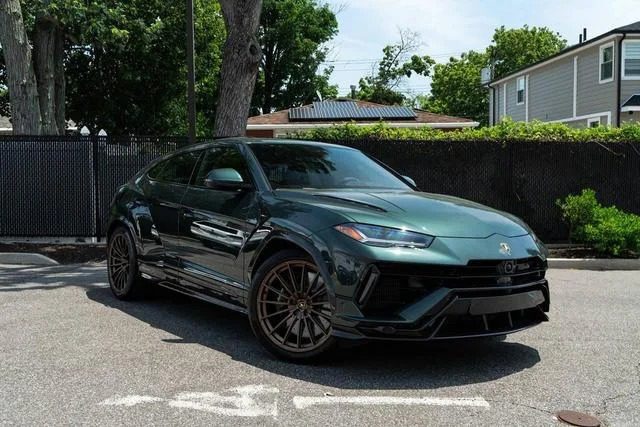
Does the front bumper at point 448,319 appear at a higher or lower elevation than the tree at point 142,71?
lower

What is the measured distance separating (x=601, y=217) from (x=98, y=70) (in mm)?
21316

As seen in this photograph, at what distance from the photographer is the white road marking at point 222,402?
12.2 feet

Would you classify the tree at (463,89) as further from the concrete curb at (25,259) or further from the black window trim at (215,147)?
the black window trim at (215,147)

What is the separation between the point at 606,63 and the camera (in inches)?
951

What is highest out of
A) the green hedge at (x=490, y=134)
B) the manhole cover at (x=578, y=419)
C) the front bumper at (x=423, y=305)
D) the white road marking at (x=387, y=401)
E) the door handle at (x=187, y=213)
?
the green hedge at (x=490, y=134)

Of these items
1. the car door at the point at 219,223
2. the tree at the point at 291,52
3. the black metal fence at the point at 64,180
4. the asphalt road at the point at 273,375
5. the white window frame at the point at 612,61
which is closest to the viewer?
the asphalt road at the point at 273,375

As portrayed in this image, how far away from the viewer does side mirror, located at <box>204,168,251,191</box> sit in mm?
5050

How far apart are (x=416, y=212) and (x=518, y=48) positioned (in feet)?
163

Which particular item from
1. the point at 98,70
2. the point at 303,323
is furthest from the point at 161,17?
the point at 303,323

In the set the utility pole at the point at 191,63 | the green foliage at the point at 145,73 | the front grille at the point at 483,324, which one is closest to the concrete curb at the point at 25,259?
the utility pole at the point at 191,63

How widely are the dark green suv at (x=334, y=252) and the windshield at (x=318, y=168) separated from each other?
0.01 metres

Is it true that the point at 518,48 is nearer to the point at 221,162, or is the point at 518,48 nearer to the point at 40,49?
the point at 40,49

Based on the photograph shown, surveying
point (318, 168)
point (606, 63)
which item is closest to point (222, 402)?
point (318, 168)

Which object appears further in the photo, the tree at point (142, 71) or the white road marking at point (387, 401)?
the tree at point (142, 71)
